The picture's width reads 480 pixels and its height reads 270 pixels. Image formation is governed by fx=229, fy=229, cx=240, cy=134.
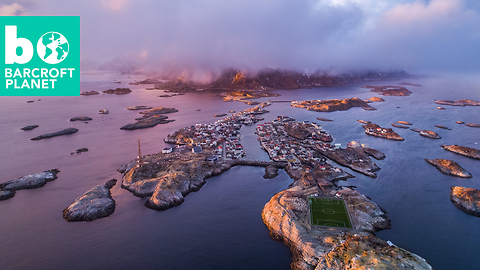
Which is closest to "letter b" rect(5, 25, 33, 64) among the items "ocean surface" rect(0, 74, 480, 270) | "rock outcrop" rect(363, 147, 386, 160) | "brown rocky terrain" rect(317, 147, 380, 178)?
"ocean surface" rect(0, 74, 480, 270)

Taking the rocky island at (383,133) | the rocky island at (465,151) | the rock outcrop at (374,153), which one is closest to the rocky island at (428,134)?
the rocky island at (465,151)

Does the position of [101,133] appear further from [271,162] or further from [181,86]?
[181,86]

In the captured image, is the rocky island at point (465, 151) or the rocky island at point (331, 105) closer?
the rocky island at point (465, 151)

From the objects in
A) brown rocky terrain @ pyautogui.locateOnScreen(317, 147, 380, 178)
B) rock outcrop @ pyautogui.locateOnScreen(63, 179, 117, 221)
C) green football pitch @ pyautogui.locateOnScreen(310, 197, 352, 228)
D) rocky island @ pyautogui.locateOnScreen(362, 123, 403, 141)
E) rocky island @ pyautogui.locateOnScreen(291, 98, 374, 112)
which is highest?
rocky island @ pyautogui.locateOnScreen(291, 98, 374, 112)

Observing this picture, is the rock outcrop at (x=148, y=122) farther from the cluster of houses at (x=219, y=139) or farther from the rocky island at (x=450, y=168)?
the rocky island at (x=450, y=168)

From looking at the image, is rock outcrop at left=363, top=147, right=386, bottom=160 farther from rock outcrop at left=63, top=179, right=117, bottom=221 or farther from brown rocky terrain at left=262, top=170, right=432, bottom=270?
rock outcrop at left=63, top=179, right=117, bottom=221

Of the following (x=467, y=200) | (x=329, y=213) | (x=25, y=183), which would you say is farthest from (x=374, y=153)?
(x=25, y=183)

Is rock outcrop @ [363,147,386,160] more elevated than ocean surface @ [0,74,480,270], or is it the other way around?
rock outcrop @ [363,147,386,160]
